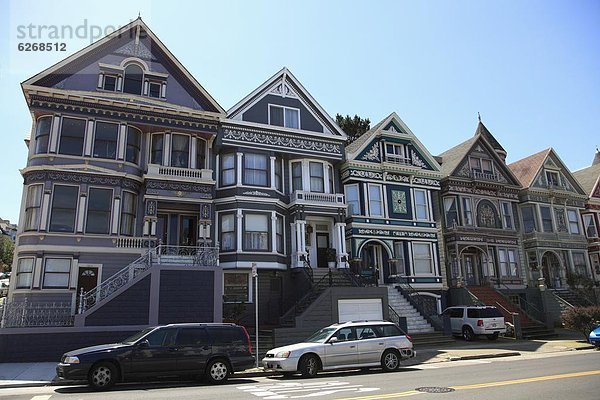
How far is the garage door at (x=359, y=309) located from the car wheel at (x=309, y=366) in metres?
7.56

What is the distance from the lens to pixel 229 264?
23.5 meters

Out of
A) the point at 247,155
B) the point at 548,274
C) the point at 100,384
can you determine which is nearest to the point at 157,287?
the point at 100,384

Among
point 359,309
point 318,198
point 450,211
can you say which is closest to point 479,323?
point 359,309

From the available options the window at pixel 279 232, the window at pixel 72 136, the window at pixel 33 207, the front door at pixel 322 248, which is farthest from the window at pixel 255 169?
the window at pixel 33 207

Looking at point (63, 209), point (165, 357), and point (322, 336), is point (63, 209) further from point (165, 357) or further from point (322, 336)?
point (322, 336)

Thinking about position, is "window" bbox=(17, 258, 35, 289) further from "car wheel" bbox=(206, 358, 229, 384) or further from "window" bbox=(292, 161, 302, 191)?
"window" bbox=(292, 161, 302, 191)

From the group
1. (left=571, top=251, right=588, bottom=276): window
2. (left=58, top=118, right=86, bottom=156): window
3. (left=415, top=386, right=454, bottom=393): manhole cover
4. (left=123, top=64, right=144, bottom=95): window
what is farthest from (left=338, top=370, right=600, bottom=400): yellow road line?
(left=571, top=251, right=588, bottom=276): window

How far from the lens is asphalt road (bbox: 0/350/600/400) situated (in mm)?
9672

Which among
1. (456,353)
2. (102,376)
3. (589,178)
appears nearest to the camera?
(102,376)

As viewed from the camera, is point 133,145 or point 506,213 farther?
point 506,213

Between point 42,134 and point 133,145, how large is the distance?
4026 mm

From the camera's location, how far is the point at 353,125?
4684cm

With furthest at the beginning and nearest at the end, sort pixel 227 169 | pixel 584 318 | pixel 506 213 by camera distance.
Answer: pixel 506 213 → pixel 227 169 → pixel 584 318

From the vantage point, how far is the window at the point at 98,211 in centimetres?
2111
